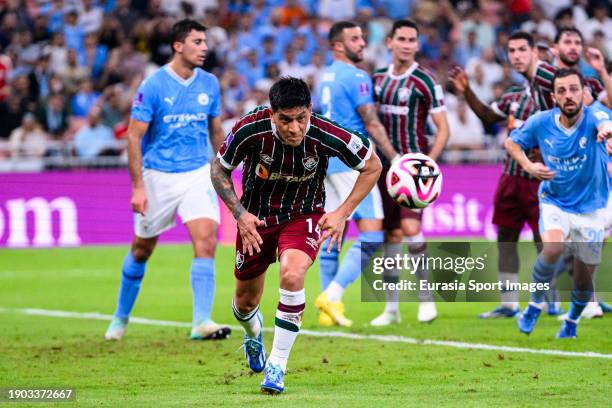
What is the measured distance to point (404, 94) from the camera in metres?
11.9

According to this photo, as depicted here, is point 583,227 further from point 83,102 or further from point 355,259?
point 83,102

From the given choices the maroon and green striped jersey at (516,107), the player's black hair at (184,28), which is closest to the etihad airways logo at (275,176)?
the player's black hair at (184,28)

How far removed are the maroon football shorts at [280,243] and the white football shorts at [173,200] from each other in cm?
242

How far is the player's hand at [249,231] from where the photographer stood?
7625 millimetres

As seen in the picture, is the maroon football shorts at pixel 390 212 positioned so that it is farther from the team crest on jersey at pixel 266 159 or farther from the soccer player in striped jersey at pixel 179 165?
the team crest on jersey at pixel 266 159

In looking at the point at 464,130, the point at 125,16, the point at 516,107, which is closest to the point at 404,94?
the point at 516,107

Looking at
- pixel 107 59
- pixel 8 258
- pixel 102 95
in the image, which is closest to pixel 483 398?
pixel 8 258

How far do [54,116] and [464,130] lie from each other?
25.7 ft

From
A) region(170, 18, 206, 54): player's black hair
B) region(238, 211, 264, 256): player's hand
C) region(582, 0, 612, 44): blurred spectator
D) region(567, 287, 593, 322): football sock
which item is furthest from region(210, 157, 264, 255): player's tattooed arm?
region(582, 0, 612, 44): blurred spectator

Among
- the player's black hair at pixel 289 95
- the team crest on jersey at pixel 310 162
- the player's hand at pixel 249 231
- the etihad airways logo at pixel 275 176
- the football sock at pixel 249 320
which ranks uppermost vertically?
the player's black hair at pixel 289 95

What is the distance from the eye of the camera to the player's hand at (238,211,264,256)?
25.0ft

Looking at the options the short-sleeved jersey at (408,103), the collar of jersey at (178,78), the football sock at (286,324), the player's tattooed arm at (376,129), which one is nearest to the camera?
the football sock at (286,324)

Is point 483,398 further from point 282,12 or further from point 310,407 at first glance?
point 282,12

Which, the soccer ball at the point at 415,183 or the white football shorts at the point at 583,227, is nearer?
the soccer ball at the point at 415,183
